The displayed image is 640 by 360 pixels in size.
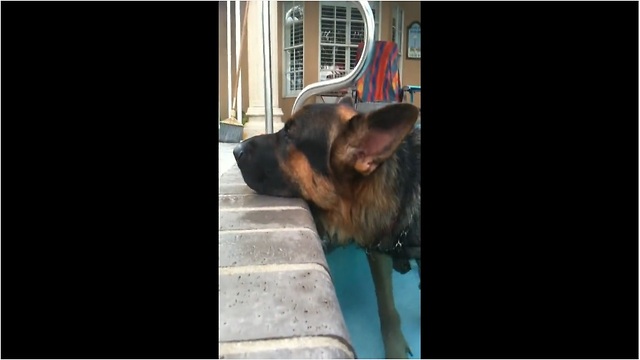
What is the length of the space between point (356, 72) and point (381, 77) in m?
0.07

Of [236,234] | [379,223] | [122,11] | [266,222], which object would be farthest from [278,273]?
[379,223]

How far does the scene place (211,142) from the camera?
0.51 metres

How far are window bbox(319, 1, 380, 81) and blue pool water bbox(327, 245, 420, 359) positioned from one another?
47 cm

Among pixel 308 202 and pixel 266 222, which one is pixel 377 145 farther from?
pixel 266 222

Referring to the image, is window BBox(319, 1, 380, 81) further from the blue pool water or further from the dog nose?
the blue pool water

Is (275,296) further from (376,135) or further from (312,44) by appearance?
(376,135)

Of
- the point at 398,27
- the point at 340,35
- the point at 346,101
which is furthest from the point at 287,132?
the point at 398,27

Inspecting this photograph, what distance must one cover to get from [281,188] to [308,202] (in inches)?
3.7

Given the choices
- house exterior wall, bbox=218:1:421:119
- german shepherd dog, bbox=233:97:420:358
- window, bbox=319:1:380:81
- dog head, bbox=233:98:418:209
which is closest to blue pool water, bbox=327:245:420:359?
german shepherd dog, bbox=233:97:420:358

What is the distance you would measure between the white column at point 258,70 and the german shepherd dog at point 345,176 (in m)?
0.05

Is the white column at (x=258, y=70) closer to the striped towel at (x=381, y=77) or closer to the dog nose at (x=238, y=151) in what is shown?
the dog nose at (x=238, y=151)

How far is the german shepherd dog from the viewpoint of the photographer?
1275mm

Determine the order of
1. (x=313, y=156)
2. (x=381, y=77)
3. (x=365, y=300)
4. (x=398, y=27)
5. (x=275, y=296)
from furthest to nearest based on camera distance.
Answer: (x=313, y=156) → (x=365, y=300) → (x=381, y=77) → (x=398, y=27) → (x=275, y=296)

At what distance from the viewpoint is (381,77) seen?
1052mm
